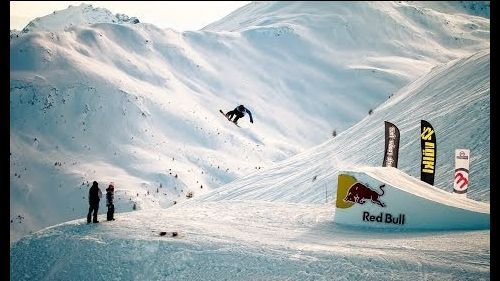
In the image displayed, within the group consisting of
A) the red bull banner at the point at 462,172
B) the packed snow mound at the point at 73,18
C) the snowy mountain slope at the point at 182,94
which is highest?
the packed snow mound at the point at 73,18

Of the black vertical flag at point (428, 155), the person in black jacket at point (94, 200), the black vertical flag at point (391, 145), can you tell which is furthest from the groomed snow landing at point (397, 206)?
the person in black jacket at point (94, 200)

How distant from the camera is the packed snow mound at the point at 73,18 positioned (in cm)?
7731

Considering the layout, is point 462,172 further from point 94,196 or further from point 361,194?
point 94,196

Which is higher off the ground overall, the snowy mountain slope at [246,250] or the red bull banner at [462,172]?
the red bull banner at [462,172]

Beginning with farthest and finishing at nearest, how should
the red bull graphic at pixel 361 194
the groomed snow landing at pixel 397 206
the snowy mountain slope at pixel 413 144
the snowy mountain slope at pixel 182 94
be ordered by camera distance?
the snowy mountain slope at pixel 182 94, the snowy mountain slope at pixel 413 144, the red bull graphic at pixel 361 194, the groomed snow landing at pixel 397 206

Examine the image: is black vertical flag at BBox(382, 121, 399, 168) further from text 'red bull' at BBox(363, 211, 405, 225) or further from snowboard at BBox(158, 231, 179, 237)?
snowboard at BBox(158, 231, 179, 237)

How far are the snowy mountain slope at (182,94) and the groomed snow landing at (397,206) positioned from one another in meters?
18.2

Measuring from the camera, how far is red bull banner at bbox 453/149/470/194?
59.8ft

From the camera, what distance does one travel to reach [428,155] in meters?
19.4

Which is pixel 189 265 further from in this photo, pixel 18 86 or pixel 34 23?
pixel 34 23

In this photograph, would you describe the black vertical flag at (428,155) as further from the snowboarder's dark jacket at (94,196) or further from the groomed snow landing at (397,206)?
the snowboarder's dark jacket at (94,196)

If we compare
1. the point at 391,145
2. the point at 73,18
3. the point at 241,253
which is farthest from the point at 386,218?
the point at 73,18

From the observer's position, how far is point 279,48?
68.2 m

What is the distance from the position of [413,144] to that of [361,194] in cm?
999
